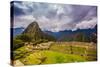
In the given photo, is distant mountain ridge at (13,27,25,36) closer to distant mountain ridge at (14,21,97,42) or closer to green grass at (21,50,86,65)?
distant mountain ridge at (14,21,97,42)

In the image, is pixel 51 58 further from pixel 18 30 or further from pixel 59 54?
pixel 18 30

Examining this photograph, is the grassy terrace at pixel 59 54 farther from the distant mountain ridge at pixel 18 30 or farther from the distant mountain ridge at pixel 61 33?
the distant mountain ridge at pixel 18 30

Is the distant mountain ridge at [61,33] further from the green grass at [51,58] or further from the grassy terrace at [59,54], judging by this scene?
the green grass at [51,58]

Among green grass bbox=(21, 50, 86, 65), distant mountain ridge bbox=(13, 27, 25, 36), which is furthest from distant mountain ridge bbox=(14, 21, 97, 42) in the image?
green grass bbox=(21, 50, 86, 65)

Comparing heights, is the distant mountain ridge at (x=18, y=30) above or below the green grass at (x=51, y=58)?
above

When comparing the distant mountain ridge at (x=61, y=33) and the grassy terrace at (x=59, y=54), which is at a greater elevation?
the distant mountain ridge at (x=61, y=33)

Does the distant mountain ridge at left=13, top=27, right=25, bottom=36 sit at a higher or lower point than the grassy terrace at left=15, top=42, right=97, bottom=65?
higher

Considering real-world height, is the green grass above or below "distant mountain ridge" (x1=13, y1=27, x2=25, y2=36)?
below

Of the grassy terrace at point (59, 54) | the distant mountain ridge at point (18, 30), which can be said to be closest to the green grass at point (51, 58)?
the grassy terrace at point (59, 54)

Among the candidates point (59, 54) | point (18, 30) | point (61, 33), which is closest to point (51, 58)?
point (59, 54)

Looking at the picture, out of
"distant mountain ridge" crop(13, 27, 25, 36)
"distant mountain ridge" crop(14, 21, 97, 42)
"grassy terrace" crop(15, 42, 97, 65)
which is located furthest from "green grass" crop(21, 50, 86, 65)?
"distant mountain ridge" crop(13, 27, 25, 36)

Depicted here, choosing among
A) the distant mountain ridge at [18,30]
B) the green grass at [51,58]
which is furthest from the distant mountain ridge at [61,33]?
the green grass at [51,58]
